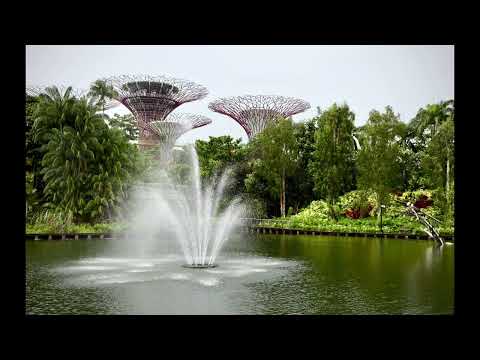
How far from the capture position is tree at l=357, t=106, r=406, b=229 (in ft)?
62.9

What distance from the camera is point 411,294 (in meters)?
7.49

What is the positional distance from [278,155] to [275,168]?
2.15 ft

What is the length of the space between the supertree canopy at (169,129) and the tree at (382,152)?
1299 centimetres

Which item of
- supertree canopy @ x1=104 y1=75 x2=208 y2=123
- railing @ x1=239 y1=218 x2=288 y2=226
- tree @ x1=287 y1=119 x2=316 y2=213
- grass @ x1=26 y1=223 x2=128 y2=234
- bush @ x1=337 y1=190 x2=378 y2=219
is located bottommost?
railing @ x1=239 y1=218 x2=288 y2=226

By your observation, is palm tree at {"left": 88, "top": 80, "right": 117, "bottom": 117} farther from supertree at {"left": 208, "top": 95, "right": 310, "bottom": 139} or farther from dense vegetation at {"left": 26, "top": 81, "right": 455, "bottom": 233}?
supertree at {"left": 208, "top": 95, "right": 310, "bottom": 139}

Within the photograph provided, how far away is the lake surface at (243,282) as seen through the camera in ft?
21.5

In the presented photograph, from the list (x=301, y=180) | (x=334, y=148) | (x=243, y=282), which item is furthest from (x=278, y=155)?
(x=243, y=282)

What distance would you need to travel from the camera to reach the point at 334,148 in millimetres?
21031

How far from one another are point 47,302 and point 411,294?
563cm

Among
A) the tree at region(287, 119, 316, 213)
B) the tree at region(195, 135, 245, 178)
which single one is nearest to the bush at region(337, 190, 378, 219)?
the tree at region(287, 119, 316, 213)

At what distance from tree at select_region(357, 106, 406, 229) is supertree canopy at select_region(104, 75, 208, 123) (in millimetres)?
11042

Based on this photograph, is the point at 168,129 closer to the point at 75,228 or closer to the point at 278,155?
the point at 278,155

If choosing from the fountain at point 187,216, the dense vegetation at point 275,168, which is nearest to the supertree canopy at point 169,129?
the fountain at point 187,216
